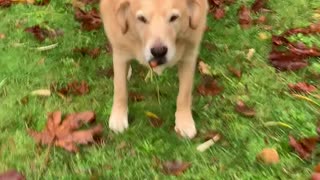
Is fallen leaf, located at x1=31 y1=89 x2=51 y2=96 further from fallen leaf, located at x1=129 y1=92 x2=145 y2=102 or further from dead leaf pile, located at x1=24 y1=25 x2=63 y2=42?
dead leaf pile, located at x1=24 y1=25 x2=63 y2=42

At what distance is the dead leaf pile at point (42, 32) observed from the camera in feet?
16.0

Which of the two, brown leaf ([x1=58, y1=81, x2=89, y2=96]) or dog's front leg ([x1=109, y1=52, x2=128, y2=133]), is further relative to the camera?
brown leaf ([x1=58, y1=81, x2=89, y2=96])

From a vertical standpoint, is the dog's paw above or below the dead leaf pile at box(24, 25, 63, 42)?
above

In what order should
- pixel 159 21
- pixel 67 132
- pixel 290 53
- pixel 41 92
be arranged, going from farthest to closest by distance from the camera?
pixel 290 53, pixel 41 92, pixel 67 132, pixel 159 21

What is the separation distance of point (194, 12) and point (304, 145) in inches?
42.1

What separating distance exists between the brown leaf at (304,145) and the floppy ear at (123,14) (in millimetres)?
1262

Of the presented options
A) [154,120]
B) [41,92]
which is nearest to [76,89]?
[41,92]

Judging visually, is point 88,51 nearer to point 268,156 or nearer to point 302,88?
point 302,88

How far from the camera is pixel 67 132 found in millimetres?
3629

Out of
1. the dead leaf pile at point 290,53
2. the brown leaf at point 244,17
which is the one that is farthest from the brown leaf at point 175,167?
the brown leaf at point 244,17

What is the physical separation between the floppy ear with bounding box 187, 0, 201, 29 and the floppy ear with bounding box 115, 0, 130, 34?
15.0 inches

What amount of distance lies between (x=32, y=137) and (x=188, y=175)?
1044 mm

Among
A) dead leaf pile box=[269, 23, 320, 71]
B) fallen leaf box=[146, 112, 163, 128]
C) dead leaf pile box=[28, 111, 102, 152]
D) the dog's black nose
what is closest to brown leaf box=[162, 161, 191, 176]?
fallen leaf box=[146, 112, 163, 128]

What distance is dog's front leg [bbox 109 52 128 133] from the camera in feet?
12.4
